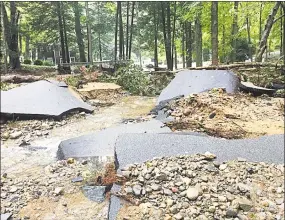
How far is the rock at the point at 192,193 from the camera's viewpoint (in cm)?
221

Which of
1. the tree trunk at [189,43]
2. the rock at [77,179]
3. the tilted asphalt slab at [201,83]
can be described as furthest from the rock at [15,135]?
the tree trunk at [189,43]

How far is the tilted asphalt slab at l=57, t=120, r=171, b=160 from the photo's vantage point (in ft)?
12.6

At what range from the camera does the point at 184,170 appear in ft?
8.25

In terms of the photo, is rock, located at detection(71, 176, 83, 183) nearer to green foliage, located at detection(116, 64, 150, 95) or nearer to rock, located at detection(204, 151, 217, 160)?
rock, located at detection(204, 151, 217, 160)

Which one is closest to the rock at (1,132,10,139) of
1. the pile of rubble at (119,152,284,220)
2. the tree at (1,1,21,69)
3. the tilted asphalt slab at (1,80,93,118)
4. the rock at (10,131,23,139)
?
the rock at (10,131,23,139)

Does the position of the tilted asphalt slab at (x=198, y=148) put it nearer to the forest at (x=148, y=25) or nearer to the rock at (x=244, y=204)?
the rock at (x=244, y=204)

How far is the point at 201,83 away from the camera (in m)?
6.10

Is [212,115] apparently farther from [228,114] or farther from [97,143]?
[97,143]

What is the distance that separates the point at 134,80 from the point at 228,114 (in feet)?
18.4

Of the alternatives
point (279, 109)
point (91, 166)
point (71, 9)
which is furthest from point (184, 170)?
point (71, 9)

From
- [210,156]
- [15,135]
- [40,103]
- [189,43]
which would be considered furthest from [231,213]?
[189,43]

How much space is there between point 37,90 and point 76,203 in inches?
116

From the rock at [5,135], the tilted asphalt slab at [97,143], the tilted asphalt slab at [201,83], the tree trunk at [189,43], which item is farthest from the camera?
the tree trunk at [189,43]

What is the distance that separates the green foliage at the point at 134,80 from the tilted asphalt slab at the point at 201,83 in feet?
8.01
